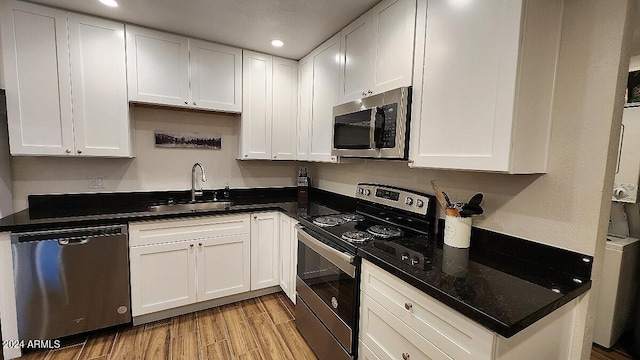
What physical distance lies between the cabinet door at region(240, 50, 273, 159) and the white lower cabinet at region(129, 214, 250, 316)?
0.74 m

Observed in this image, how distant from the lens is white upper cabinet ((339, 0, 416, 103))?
157 centimetres

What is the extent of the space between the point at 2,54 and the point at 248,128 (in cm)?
174

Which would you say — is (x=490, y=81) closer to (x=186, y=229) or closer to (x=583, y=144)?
(x=583, y=144)

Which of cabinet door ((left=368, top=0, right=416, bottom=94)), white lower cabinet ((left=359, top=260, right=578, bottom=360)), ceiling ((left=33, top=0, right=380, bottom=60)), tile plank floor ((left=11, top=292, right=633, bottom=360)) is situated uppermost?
ceiling ((left=33, top=0, right=380, bottom=60))

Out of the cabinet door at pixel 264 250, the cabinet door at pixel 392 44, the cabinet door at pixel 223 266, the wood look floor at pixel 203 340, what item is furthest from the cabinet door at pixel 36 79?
the cabinet door at pixel 392 44

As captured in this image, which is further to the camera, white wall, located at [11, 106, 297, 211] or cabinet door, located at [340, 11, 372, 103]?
white wall, located at [11, 106, 297, 211]

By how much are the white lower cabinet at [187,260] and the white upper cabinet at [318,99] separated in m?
0.91

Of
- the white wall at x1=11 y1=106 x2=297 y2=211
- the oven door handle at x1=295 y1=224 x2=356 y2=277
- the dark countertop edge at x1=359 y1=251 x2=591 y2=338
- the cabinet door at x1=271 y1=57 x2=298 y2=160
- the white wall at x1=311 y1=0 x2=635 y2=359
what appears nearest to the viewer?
the dark countertop edge at x1=359 y1=251 x2=591 y2=338

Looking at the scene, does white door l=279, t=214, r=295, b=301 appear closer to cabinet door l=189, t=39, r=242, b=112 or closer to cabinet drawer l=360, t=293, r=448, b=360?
cabinet drawer l=360, t=293, r=448, b=360

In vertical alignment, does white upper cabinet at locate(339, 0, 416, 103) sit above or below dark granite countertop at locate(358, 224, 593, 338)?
above

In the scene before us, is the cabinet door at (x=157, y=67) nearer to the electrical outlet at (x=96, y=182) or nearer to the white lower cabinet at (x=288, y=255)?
the electrical outlet at (x=96, y=182)

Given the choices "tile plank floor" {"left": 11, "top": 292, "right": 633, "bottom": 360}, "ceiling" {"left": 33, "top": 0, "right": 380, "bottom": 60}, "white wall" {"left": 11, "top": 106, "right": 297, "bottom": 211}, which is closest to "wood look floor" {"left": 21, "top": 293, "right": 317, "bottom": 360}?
"tile plank floor" {"left": 11, "top": 292, "right": 633, "bottom": 360}

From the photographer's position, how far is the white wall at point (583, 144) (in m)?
1.09

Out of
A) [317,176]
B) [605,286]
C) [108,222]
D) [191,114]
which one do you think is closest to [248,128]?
[191,114]
